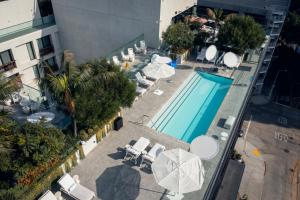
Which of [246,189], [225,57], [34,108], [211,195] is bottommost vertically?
[246,189]

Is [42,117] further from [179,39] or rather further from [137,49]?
[179,39]

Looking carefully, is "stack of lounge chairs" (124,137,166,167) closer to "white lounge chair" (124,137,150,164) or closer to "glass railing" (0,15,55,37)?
"white lounge chair" (124,137,150,164)

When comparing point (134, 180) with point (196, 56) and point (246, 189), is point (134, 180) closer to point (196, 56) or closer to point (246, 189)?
point (246, 189)

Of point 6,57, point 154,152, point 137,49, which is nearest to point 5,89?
point 154,152

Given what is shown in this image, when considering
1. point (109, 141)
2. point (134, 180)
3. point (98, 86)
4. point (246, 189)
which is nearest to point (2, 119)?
point (98, 86)

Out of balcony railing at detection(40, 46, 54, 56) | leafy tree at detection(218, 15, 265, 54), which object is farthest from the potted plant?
balcony railing at detection(40, 46, 54, 56)

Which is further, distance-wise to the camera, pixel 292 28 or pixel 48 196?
pixel 292 28
